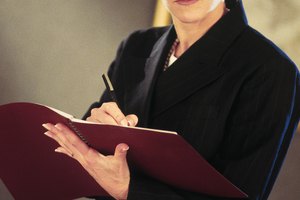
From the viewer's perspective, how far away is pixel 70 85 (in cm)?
125

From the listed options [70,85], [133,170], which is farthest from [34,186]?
[70,85]

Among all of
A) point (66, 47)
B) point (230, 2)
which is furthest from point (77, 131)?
point (66, 47)

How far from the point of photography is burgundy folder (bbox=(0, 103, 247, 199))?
679 mm

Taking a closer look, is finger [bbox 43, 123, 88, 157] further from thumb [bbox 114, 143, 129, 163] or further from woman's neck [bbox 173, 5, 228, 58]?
woman's neck [bbox 173, 5, 228, 58]

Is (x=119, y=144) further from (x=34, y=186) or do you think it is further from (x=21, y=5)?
(x=21, y=5)

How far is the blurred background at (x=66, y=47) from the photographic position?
4.00ft

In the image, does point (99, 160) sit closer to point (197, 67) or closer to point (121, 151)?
point (121, 151)

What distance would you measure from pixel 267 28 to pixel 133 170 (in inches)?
19.1

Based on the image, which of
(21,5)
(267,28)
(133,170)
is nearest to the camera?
(133,170)

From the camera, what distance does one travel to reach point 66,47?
1241 mm

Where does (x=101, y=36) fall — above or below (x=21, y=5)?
below

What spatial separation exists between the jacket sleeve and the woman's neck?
0.52ft

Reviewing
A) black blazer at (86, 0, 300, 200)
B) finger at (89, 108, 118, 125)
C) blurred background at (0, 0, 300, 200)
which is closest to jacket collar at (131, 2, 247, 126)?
black blazer at (86, 0, 300, 200)

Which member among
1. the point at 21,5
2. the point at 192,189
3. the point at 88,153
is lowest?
the point at 192,189
